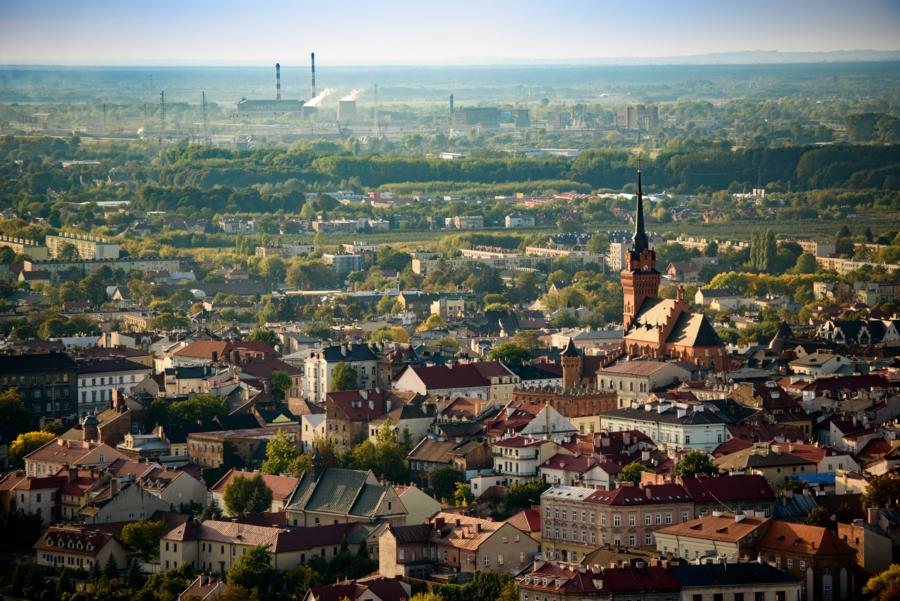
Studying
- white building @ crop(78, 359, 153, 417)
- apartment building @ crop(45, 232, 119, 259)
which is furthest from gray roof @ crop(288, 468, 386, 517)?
apartment building @ crop(45, 232, 119, 259)

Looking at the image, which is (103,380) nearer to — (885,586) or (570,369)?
(570,369)

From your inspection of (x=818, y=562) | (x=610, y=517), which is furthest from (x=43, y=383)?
(x=818, y=562)

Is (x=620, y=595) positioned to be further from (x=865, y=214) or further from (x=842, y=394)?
(x=865, y=214)

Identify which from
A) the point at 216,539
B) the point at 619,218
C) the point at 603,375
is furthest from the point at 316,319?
the point at 619,218

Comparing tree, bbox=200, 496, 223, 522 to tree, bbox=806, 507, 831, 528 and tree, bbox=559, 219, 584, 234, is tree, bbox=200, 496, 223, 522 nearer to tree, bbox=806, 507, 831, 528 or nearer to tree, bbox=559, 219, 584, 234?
tree, bbox=806, 507, 831, 528

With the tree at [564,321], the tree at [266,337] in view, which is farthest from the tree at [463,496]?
the tree at [564,321]

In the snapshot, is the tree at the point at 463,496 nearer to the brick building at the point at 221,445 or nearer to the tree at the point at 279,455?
the tree at the point at 279,455
